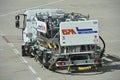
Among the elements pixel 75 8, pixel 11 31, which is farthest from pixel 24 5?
pixel 11 31

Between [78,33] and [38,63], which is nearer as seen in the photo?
[78,33]

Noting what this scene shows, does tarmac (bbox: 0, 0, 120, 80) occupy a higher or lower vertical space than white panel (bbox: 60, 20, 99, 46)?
lower

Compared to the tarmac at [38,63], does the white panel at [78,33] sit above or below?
above

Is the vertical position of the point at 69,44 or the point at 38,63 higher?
the point at 69,44

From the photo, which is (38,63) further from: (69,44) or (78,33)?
(78,33)

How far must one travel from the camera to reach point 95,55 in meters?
21.6

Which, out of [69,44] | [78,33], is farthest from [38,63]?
[78,33]

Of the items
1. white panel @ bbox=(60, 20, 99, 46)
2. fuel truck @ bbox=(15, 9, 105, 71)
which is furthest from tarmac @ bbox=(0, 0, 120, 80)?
white panel @ bbox=(60, 20, 99, 46)

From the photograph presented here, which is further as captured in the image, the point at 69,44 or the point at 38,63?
the point at 38,63

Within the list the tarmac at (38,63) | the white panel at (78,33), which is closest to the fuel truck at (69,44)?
the white panel at (78,33)

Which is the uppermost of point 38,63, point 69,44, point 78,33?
point 78,33

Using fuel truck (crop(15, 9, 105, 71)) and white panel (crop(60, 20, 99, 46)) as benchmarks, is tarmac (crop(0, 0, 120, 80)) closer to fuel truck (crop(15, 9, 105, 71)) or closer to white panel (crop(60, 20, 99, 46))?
fuel truck (crop(15, 9, 105, 71))

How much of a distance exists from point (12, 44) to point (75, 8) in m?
16.6

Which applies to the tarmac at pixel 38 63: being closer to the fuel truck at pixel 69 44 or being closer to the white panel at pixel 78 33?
the fuel truck at pixel 69 44
